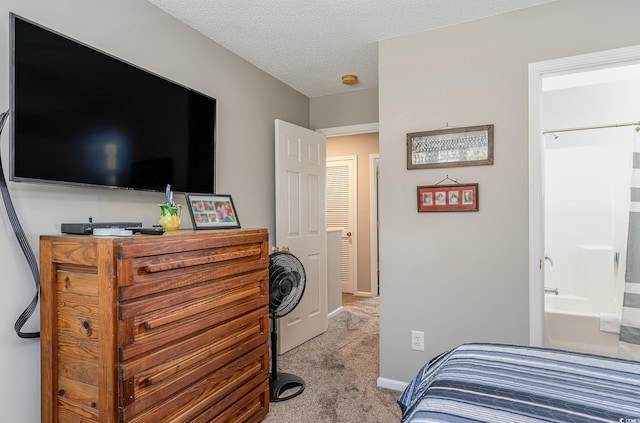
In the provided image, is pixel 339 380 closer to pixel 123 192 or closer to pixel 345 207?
pixel 123 192

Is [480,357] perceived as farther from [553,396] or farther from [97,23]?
[97,23]

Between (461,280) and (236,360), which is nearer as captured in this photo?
(236,360)

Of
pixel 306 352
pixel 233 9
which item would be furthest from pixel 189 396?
pixel 233 9

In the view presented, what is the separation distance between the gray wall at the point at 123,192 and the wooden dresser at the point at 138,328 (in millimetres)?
136

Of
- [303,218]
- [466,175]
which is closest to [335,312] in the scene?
[303,218]

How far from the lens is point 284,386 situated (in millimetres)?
2562

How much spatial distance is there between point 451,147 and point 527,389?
1.71 metres

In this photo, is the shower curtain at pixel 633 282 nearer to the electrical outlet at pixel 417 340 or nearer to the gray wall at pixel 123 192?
the electrical outlet at pixel 417 340

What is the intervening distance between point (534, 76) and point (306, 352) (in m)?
2.76

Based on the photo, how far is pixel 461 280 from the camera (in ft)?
7.98

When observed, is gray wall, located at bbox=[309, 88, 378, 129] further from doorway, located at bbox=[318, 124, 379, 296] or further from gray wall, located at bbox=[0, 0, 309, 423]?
doorway, located at bbox=[318, 124, 379, 296]

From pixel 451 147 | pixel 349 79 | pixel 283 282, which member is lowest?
pixel 283 282

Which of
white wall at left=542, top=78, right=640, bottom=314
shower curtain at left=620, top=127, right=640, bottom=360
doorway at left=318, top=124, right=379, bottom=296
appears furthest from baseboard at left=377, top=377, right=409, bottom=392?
doorway at left=318, top=124, right=379, bottom=296

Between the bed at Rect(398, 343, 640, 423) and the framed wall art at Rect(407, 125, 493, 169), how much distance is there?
1.36 metres
